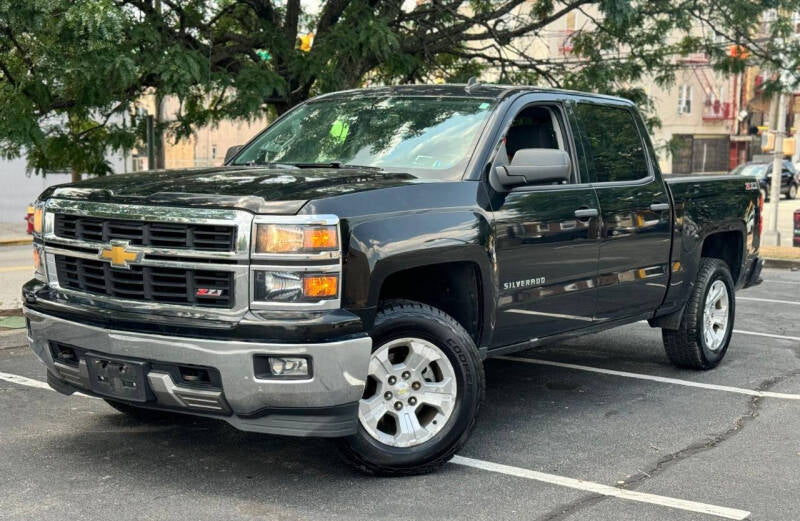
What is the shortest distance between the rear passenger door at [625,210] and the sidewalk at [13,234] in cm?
1807

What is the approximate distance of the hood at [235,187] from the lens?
454cm

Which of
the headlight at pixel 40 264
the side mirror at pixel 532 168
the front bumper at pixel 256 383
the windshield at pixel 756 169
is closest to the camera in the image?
the front bumper at pixel 256 383

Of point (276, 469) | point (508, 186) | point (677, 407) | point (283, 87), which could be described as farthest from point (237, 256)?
point (283, 87)

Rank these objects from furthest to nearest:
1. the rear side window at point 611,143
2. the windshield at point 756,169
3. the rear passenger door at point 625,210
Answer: the windshield at point 756,169, the rear side window at point 611,143, the rear passenger door at point 625,210

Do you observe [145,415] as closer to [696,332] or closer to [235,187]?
[235,187]

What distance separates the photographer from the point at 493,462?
530 centimetres

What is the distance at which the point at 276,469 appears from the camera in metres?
5.11

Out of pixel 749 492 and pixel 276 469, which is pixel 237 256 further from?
pixel 749 492

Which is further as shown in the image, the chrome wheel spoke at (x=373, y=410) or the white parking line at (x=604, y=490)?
the chrome wheel spoke at (x=373, y=410)

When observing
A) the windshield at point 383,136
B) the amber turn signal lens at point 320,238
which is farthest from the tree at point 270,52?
the amber turn signal lens at point 320,238

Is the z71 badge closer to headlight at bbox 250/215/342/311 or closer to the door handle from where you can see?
the door handle

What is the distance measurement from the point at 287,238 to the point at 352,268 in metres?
0.35

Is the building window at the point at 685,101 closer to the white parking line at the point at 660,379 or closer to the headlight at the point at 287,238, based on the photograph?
the white parking line at the point at 660,379

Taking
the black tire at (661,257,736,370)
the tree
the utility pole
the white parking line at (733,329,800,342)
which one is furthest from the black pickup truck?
the utility pole
